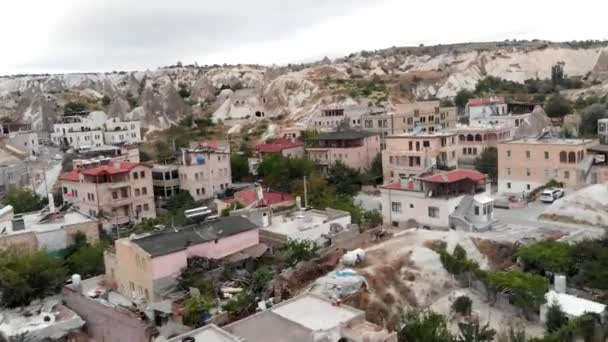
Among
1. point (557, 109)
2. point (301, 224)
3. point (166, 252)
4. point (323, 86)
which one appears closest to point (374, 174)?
point (301, 224)

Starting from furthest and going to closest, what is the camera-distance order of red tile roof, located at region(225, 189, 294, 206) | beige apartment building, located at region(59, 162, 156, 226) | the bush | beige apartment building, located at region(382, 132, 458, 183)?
beige apartment building, located at region(382, 132, 458, 183) < beige apartment building, located at region(59, 162, 156, 226) < red tile roof, located at region(225, 189, 294, 206) < the bush

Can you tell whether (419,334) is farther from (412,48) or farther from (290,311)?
(412,48)

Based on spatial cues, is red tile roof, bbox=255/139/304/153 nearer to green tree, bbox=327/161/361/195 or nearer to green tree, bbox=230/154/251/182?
green tree, bbox=230/154/251/182

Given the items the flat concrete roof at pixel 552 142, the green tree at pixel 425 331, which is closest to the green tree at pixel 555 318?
the green tree at pixel 425 331

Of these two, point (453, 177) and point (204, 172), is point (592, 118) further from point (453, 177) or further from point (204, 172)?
point (204, 172)

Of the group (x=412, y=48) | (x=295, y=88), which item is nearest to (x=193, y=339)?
(x=295, y=88)

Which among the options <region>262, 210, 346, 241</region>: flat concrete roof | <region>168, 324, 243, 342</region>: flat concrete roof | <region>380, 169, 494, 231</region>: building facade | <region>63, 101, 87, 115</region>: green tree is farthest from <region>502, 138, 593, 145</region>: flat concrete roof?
<region>63, 101, 87, 115</region>: green tree
